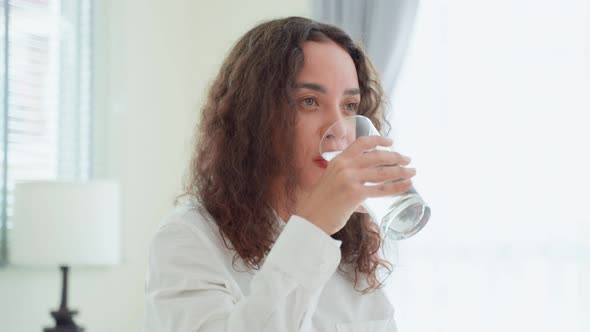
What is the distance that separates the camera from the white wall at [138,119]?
2.96 m

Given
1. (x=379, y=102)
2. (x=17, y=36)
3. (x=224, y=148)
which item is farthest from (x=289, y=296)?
(x=17, y=36)

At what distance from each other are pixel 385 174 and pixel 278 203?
1.42 feet

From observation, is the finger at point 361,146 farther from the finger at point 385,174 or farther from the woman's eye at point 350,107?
the woman's eye at point 350,107

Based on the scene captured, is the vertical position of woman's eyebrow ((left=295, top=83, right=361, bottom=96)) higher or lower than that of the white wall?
higher

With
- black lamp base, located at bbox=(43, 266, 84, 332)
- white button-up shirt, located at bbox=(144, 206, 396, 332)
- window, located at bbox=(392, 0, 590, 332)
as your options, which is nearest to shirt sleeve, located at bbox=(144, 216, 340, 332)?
white button-up shirt, located at bbox=(144, 206, 396, 332)

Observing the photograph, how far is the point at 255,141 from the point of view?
1.29 m

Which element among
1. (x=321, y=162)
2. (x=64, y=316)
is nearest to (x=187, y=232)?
(x=321, y=162)

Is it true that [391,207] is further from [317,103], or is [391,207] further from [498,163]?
[498,163]

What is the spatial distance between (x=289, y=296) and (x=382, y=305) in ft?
1.43

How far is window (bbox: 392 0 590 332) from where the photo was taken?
274 centimetres

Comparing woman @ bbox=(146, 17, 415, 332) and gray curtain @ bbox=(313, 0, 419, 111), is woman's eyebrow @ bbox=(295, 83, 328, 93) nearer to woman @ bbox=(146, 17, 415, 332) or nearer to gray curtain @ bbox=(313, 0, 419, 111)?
woman @ bbox=(146, 17, 415, 332)

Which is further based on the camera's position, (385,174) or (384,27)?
(384,27)

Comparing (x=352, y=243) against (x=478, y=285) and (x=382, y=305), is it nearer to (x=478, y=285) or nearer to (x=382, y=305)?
(x=382, y=305)

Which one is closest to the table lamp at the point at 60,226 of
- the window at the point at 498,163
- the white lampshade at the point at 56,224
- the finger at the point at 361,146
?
the white lampshade at the point at 56,224
